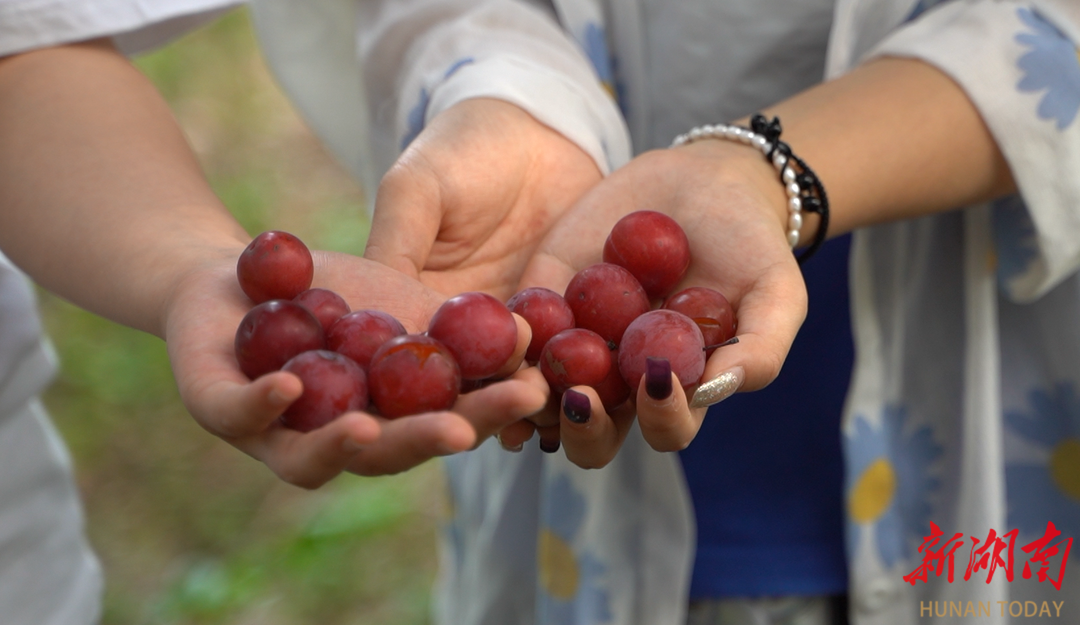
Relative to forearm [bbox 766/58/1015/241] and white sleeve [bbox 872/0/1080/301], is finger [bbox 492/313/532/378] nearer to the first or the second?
forearm [bbox 766/58/1015/241]

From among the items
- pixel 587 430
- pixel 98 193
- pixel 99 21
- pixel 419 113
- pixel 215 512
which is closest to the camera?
pixel 587 430

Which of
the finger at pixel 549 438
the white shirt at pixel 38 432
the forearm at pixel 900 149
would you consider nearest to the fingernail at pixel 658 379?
the finger at pixel 549 438

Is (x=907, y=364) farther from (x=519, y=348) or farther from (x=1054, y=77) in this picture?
(x=519, y=348)

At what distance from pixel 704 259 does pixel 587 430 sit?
321 millimetres

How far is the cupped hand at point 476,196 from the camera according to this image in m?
0.90

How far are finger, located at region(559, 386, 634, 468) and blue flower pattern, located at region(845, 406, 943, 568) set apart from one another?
38 centimetres

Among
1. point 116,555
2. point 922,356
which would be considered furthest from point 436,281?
point 116,555

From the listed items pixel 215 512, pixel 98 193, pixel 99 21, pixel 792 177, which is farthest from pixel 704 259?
pixel 215 512

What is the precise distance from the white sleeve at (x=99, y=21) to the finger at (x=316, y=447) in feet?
2.07

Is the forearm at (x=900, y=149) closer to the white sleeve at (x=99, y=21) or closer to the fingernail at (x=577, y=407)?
the fingernail at (x=577, y=407)

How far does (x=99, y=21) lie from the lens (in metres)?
1.03

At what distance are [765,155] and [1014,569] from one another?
1.88ft

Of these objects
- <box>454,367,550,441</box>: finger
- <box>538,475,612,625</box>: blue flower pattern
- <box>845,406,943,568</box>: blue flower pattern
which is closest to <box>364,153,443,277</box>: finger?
<box>454,367,550,441</box>: finger

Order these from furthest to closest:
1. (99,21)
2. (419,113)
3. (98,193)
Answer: (419,113) → (99,21) → (98,193)
